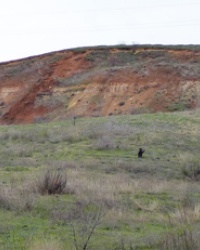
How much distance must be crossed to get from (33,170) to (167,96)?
33.5 meters

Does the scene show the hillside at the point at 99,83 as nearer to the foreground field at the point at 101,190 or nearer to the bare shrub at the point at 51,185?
the foreground field at the point at 101,190

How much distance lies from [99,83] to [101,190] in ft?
135

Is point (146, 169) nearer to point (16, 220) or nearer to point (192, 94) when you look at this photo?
point (16, 220)

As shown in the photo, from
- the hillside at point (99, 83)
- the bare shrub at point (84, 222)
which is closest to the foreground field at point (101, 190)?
the bare shrub at point (84, 222)

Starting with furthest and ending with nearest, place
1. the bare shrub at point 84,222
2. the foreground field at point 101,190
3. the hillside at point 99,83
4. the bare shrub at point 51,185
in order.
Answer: the hillside at point 99,83 < the bare shrub at point 51,185 < the foreground field at point 101,190 < the bare shrub at point 84,222

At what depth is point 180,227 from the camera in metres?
9.47

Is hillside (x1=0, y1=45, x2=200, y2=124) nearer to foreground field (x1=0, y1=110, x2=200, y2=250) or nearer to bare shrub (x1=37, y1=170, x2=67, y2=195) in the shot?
foreground field (x1=0, y1=110, x2=200, y2=250)

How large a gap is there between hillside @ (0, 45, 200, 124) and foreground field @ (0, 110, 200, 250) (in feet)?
73.2

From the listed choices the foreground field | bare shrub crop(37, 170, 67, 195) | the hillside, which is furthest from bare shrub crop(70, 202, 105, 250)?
the hillside

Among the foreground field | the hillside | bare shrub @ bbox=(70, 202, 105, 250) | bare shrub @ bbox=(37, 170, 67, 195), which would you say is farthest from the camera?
the hillside

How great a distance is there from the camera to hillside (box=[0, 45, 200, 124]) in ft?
167

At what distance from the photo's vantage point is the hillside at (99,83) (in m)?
50.8

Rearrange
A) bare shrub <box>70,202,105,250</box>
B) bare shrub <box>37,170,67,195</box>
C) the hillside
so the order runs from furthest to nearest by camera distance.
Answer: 1. the hillside
2. bare shrub <box>37,170,67,195</box>
3. bare shrub <box>70,202,105,250</box>

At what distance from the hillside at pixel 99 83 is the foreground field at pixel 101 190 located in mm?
22297
